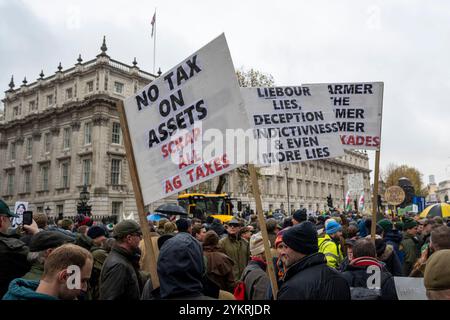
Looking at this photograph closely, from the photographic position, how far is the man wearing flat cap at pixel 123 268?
3.13 meters

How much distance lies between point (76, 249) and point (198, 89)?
1.53 metres

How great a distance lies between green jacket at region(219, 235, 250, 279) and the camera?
5.92m

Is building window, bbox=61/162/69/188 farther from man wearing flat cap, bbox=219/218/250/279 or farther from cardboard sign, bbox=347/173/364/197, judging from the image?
man wearing flat cap, bbox=219/218/250/279

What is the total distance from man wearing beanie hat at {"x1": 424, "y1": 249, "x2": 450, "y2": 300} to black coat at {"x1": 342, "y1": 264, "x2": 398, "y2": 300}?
2.75 ft

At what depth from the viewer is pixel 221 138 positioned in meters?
2.86

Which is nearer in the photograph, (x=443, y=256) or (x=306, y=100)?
(x=443, y=256)

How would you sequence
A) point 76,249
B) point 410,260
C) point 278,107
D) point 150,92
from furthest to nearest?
point 410,260 < point 278,107 < point 150,92 < point 76,249

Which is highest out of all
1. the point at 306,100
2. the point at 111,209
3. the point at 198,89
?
the point at 306,100

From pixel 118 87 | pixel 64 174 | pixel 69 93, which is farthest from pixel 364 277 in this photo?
pixel 69 93

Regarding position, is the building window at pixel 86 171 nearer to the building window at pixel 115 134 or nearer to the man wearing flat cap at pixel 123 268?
the building window at pixel 115 134

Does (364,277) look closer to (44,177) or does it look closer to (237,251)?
(237,251)

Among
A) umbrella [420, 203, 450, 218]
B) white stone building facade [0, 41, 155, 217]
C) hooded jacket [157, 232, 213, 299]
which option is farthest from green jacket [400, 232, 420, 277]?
white stone building facade [0, 41, 155, 217]
